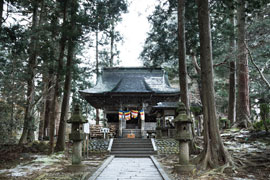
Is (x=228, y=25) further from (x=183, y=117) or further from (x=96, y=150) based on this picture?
(x=96, y=150)

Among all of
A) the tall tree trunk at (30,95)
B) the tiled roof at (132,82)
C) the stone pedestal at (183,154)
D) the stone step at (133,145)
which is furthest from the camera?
the tiled roof at (132,82)

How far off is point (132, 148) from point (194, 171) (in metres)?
7.10

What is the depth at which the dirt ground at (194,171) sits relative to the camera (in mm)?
5871

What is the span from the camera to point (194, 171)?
624 cm

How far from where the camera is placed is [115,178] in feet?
18.4

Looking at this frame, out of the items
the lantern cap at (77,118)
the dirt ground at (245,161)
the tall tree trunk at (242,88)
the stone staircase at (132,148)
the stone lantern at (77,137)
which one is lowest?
the stone staircase at (132,148)

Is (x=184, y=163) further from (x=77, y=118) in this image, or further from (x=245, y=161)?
(x=77, y=118)

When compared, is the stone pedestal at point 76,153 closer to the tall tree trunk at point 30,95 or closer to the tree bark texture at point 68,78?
the tree bark texture at point 68,78

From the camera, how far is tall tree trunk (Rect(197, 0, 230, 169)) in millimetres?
6578

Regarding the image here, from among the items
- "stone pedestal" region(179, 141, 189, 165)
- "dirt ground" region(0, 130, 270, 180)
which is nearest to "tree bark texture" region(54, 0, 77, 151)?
"dirt ground" region(0, 130, 270, 180)

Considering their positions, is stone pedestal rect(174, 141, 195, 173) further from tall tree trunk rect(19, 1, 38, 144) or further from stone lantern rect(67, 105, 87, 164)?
tall tree trunk rect(19, 1, 38, 144)

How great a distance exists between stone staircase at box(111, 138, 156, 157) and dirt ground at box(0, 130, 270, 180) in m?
2.93

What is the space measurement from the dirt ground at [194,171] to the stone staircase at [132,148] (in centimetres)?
293

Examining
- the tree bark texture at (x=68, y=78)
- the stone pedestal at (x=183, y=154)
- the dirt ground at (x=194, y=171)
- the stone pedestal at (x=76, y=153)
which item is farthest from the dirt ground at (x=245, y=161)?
the tree bark texture at (x=68, y=78)
